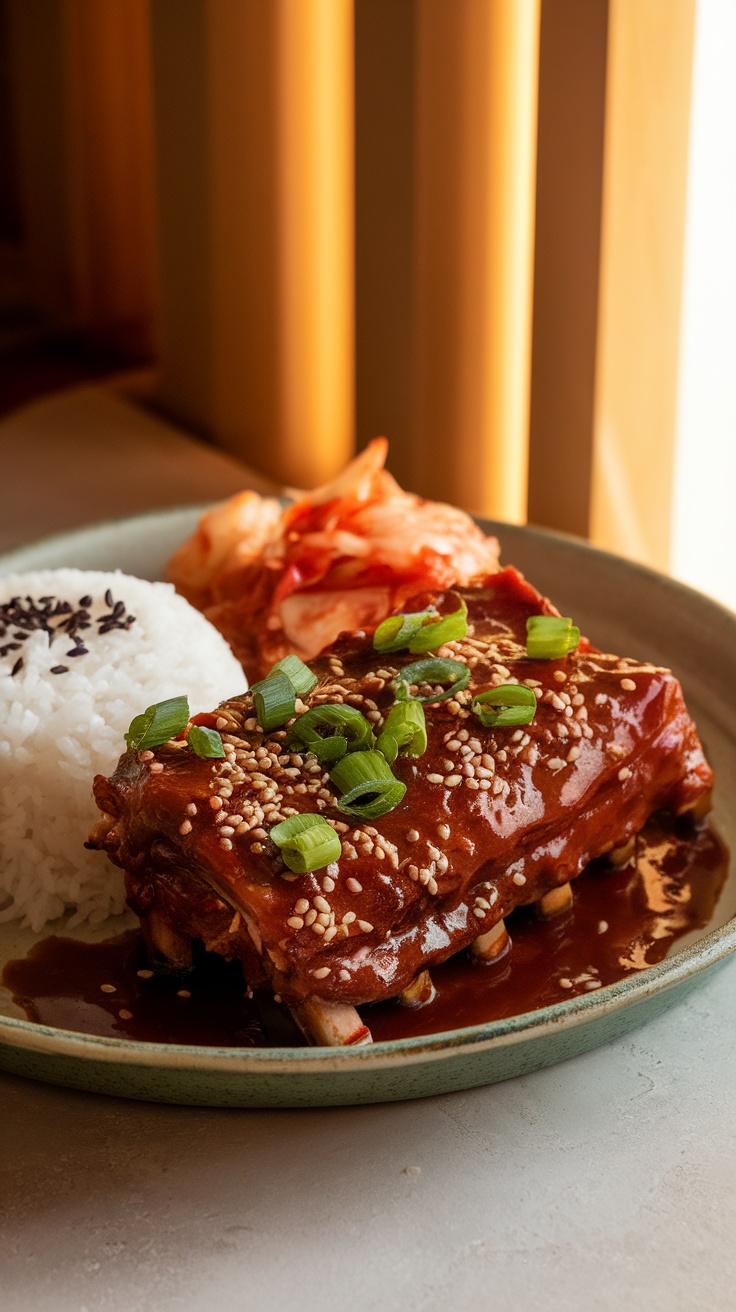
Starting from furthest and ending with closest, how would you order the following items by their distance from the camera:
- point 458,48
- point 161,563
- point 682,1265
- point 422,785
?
point 458,48 → point 161,563 → point 422,785 → point 682,1265

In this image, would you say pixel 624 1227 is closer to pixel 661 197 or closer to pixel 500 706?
pixel 500 706

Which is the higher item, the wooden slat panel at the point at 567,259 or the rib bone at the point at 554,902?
the wooden slat panel at the point at 567,259

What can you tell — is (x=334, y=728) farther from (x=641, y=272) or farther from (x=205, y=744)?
(x=641, y=272)

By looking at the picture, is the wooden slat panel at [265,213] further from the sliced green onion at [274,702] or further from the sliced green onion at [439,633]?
the sliced green onion at [274,702]

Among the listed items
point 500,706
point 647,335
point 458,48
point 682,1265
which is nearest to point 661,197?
point 647,335

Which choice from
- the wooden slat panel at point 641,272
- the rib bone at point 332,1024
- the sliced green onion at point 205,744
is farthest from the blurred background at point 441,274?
the rib bone at point 332,1024
